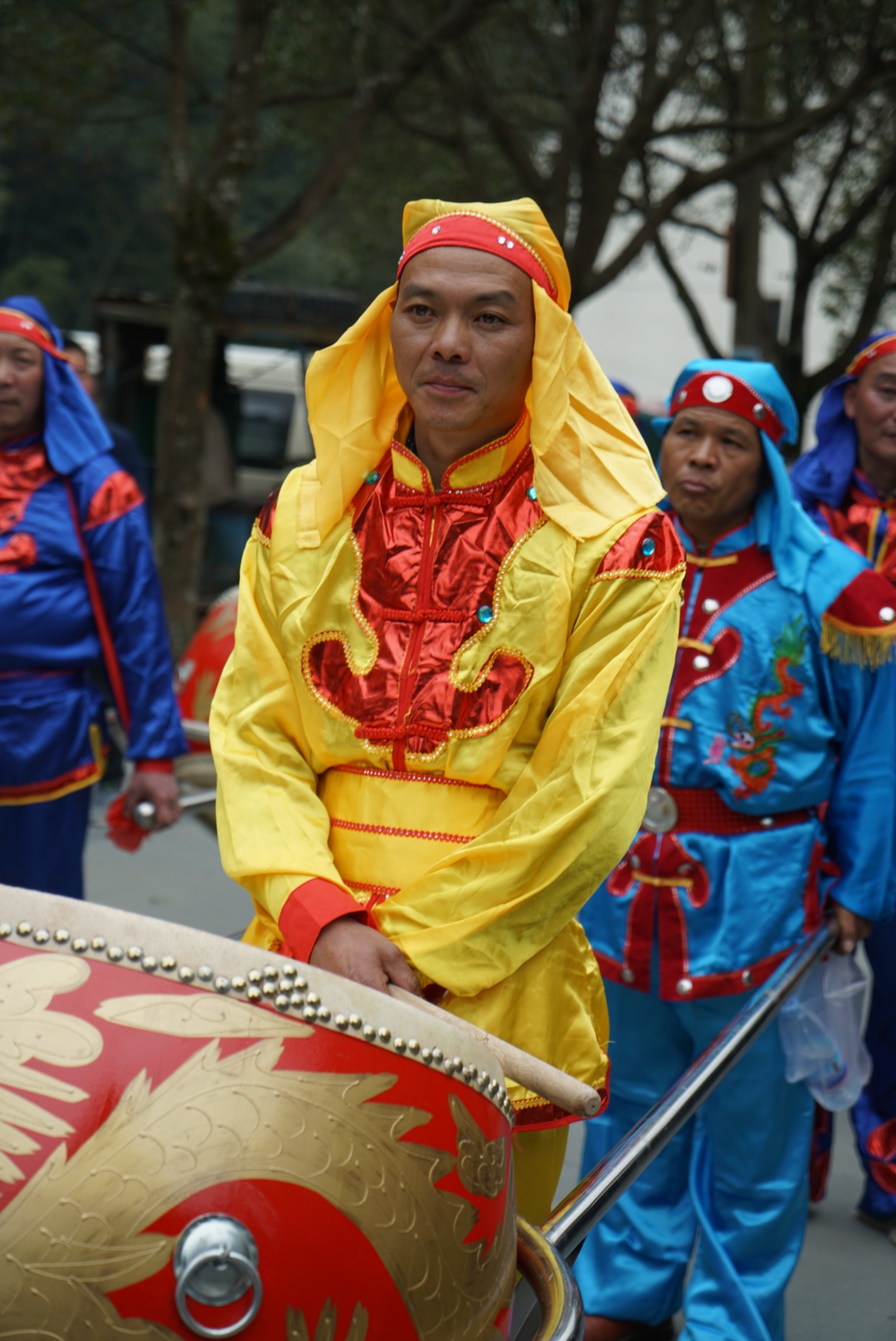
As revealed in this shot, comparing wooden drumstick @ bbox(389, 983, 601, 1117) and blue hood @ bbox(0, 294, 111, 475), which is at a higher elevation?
blue hood @ bbox(0, 294, 111, 475)

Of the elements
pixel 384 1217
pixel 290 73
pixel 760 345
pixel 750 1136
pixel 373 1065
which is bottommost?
pixel 750 1136

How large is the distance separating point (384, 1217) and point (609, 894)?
166 centimetres

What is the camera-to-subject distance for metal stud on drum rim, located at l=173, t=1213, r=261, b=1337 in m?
1.21

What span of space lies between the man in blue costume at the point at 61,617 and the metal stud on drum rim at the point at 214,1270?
2552mm

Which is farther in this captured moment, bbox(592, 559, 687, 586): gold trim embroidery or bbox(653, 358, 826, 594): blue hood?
bbox(653, 358, 826, 594): blue hood

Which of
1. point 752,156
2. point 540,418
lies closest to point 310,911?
point 540,418

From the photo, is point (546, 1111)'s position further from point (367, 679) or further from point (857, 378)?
point (857, 378)

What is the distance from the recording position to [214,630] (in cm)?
528

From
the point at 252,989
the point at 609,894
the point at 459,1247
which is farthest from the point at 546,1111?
the point at 609,894

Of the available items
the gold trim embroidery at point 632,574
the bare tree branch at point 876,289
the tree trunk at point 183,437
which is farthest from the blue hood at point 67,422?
the bare tree branch at point 876,289

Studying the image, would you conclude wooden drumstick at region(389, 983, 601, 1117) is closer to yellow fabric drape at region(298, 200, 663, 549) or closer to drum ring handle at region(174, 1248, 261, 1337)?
drum ring handle at region(174, 1248, 261, 1337)

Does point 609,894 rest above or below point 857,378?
below

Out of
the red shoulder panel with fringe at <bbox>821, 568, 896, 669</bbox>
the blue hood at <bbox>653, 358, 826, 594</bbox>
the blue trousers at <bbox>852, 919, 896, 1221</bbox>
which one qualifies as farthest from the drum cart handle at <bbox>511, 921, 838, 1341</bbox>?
the blue trousers at <bbox>852, 919, 896, 1221</bbox>

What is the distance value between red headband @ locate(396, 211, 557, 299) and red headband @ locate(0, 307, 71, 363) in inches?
76.3
